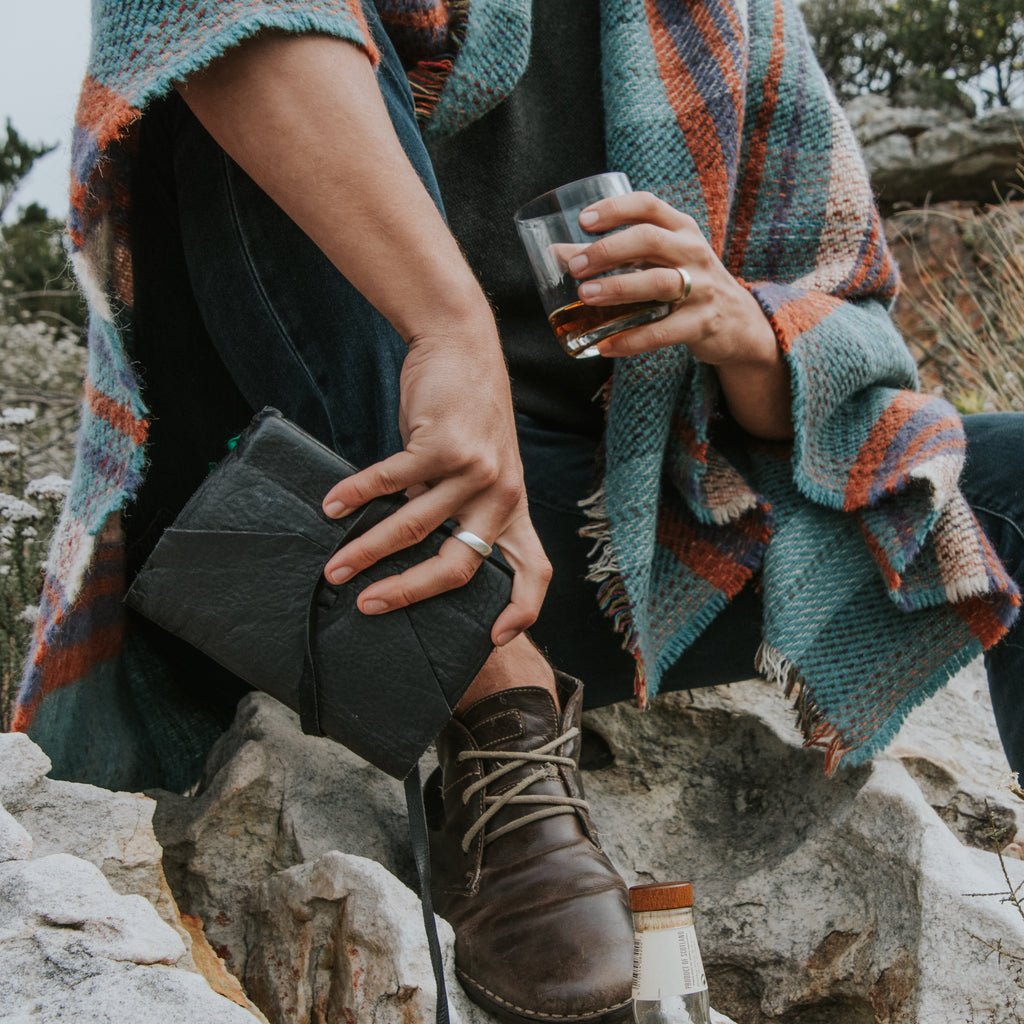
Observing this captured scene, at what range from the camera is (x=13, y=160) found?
236 inches

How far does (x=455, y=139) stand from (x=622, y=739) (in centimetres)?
110

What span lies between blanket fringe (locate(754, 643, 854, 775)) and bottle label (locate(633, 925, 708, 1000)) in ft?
1.98

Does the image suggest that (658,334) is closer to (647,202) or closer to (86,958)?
(647,202)

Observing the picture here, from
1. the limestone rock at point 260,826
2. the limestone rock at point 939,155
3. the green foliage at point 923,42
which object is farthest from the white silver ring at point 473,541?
the green foliage at point 923,42

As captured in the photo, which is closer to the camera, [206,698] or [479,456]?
[479,456]

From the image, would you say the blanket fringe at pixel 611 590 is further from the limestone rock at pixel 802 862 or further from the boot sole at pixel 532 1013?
the boot sole at pixel 532 1013

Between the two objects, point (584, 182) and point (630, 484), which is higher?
point (584, 182)

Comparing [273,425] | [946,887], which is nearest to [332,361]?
[273,425]

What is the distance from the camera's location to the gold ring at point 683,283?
3.77 ft

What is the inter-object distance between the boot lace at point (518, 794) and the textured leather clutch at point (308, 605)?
0.67ft

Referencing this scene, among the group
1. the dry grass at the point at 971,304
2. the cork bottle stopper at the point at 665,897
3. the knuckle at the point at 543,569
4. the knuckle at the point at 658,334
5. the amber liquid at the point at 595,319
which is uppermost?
the amber liquid at the point at 595,319

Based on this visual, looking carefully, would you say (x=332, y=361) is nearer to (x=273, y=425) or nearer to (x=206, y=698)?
(x=273, y=425)

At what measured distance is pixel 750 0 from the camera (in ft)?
5.25

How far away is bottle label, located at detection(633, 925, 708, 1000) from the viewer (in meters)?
0.83
